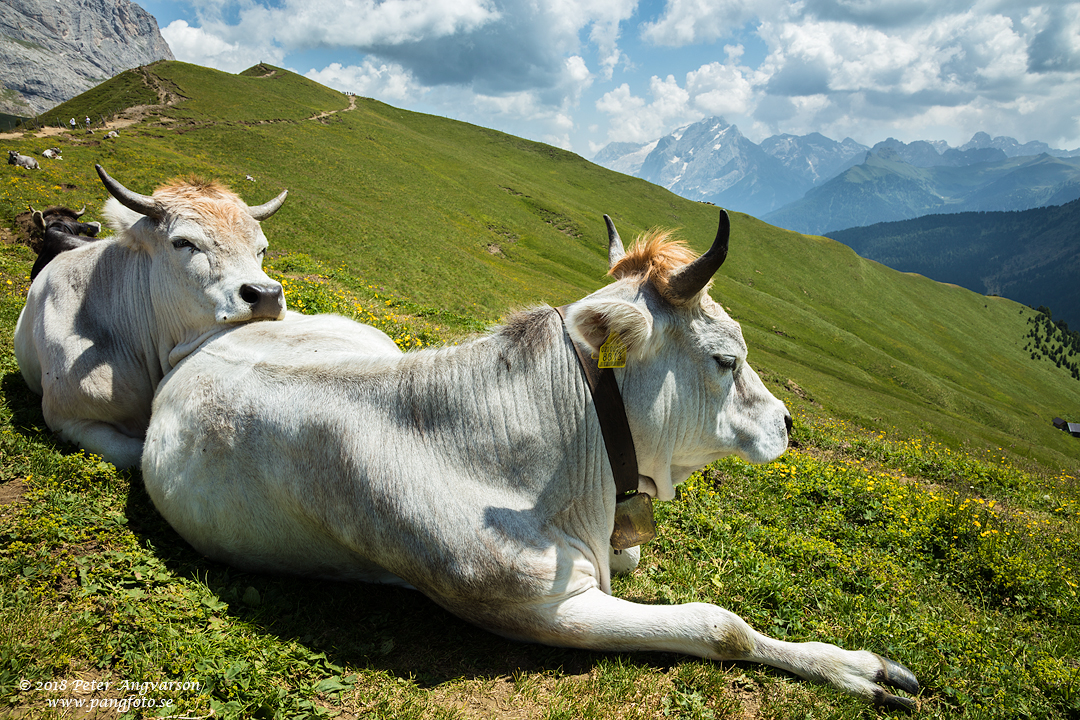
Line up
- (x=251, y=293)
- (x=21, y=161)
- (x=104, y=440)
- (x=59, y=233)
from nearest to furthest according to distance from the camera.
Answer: (x=251, y=293) → (x=104, y=440) → (x=59, y=233) → (x=21, y=161)

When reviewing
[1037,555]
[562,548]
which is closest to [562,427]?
[562,548]

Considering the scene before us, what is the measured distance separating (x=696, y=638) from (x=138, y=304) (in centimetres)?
541

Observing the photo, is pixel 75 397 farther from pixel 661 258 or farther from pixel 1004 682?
pixel 1004 682

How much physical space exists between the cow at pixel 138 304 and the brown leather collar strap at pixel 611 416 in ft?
9.56

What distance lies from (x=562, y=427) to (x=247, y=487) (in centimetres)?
211

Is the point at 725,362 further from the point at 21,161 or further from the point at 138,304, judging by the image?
the point at 21,161

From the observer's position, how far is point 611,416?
11.0 ft

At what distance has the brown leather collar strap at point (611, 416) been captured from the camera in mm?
3334

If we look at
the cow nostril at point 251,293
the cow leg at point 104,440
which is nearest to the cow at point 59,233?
the cow leg at point 104,440

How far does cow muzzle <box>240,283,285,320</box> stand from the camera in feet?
14.7

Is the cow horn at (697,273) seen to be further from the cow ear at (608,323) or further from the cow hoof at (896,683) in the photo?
the cow hoof at (896,683)

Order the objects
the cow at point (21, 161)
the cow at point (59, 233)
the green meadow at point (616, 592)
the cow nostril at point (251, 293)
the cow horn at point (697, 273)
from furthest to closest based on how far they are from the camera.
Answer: the cow at point (21, 161) → the cow at point (59, 233) → the cow nostril at point (251, 293) → the cow horn at point (697, 273) → the green meadow at point (616, 592)

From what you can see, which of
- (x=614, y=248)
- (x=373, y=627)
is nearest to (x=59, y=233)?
(x=373, y=627)

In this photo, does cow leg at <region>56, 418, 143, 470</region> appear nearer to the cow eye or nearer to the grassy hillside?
the grassy hillside
